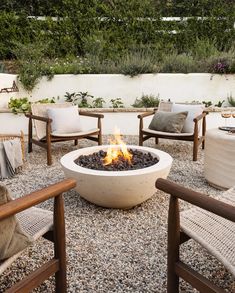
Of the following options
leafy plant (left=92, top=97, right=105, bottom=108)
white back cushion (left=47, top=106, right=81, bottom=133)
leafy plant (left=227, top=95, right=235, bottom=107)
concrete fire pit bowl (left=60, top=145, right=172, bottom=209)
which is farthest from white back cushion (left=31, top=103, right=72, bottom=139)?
leafy plant (left=227, top=95, right=235, bottom=107)

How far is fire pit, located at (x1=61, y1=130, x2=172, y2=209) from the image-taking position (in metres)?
2.92

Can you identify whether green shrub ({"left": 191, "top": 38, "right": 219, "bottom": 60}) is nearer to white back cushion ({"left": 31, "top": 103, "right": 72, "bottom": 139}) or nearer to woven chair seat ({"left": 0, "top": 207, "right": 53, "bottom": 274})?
white back cushion ({"left": 31, "top": 103, "right": 72, "bottom": 139})

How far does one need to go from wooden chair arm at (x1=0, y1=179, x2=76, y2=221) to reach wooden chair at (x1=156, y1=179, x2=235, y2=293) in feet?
1.68

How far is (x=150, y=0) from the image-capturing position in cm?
964

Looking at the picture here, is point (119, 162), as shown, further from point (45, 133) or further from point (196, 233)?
point (45, 133)

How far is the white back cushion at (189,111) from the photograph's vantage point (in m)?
5.00

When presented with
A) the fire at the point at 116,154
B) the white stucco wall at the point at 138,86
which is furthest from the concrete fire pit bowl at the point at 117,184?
the white stucco wall at the point at 138,86

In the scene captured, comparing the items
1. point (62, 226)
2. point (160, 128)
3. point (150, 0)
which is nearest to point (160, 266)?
point (62, 226)

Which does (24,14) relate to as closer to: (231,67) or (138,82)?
(138,82)

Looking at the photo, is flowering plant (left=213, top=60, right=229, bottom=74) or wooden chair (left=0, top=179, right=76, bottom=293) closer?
wooden chair (left=0, top=179, right=76, bottom=293)

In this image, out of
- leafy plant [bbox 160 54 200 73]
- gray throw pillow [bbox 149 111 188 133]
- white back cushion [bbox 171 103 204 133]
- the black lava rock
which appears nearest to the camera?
the black lava rock

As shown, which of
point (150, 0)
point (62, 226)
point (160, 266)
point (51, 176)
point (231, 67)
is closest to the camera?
point (62, 226)

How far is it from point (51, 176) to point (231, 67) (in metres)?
4.70

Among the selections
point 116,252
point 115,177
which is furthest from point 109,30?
point 116,252
